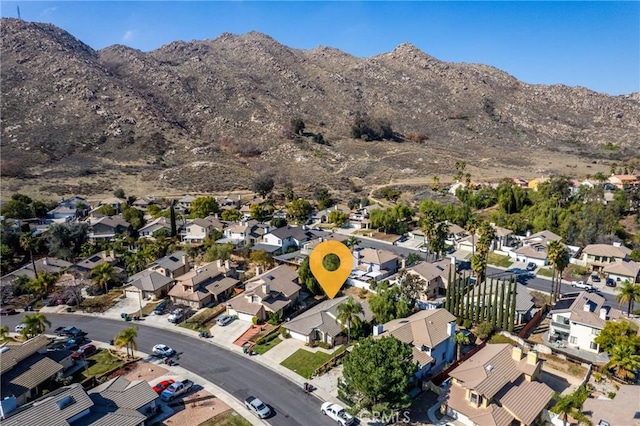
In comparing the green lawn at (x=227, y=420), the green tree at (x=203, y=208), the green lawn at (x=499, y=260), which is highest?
the green tree at (x=203, y=208)

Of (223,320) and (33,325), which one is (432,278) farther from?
(33,325)

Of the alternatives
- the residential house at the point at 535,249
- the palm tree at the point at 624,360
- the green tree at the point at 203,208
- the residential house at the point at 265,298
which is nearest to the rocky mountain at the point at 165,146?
the green tree at the point at 203,208

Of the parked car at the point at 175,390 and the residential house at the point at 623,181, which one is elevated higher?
the residential house at the point at 623,181

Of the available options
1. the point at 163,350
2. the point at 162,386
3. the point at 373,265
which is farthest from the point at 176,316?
the point at 373,265

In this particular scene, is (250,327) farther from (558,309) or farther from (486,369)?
(558,309)

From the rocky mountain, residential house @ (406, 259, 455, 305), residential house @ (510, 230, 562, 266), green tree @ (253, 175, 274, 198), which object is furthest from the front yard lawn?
the rocky mountain

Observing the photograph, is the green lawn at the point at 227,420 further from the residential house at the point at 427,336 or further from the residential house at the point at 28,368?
the residential house at the point at 28,368
